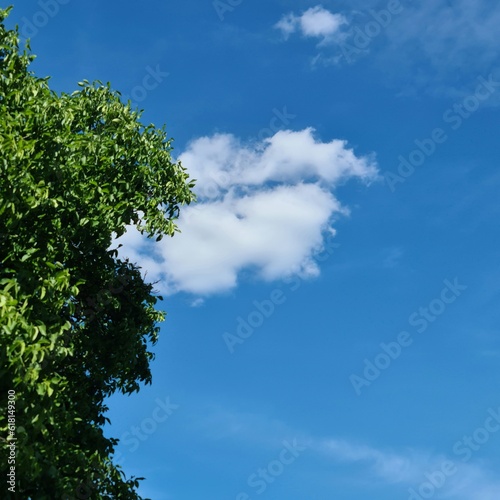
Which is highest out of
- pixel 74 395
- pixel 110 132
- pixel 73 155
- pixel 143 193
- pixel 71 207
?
pixel 110 132

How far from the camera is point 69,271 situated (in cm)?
1870

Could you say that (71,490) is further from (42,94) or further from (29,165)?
(42,94)

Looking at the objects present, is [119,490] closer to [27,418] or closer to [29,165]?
[27,418]

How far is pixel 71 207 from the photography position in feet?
52.8

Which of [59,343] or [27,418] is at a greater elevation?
[59,343]

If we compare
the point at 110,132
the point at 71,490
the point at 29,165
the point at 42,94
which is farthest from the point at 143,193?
the point at 71,490

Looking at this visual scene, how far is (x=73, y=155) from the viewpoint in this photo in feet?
55.6

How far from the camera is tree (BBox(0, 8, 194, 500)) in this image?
464 inches

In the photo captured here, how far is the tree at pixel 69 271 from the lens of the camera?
464 inches

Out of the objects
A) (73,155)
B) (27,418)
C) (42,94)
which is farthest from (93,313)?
(27,418)

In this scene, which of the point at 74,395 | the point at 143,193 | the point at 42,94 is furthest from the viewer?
the point at 143,193

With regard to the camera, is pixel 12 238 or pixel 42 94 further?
pixel 42 94

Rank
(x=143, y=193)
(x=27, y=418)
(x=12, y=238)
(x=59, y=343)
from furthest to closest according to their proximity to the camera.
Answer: (x=143, y=193), (x=12, y=238), (x=59, y=343), (x=27, y=418)

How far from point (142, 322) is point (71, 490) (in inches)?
296
